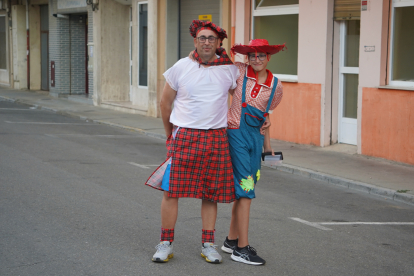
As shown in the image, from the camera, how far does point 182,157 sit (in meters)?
4.74

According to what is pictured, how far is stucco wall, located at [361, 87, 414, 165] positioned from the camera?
1012 cm

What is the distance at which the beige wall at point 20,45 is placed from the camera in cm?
2600

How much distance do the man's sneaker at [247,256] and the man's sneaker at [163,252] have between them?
558mm

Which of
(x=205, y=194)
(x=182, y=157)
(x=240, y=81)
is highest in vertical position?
(x=240, y=81)

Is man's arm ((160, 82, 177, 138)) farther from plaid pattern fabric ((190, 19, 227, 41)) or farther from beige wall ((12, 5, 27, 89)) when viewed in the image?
beige wall ((12, 5, 27, 89))

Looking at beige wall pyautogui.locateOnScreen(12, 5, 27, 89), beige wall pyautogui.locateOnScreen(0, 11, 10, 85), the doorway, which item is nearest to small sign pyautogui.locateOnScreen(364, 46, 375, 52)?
the doorway

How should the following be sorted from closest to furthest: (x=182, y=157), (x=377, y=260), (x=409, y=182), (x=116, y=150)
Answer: (x=182, y=157) → (x=377, y=260) → (x=409, y=182) → (x=116, y=150)

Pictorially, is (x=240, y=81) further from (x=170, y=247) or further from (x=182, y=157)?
(x=170, y=247)

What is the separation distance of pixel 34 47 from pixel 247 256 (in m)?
22.7

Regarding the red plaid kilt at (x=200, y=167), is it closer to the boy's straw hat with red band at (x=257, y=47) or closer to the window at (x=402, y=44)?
the boy's straw hat with red band at (x=257, y=47)

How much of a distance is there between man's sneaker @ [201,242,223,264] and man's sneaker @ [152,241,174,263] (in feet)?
0.96

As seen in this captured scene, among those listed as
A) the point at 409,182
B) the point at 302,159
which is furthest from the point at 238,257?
the point at 302,159

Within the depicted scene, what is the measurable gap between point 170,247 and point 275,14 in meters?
9.27

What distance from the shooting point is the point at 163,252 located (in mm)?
4855
